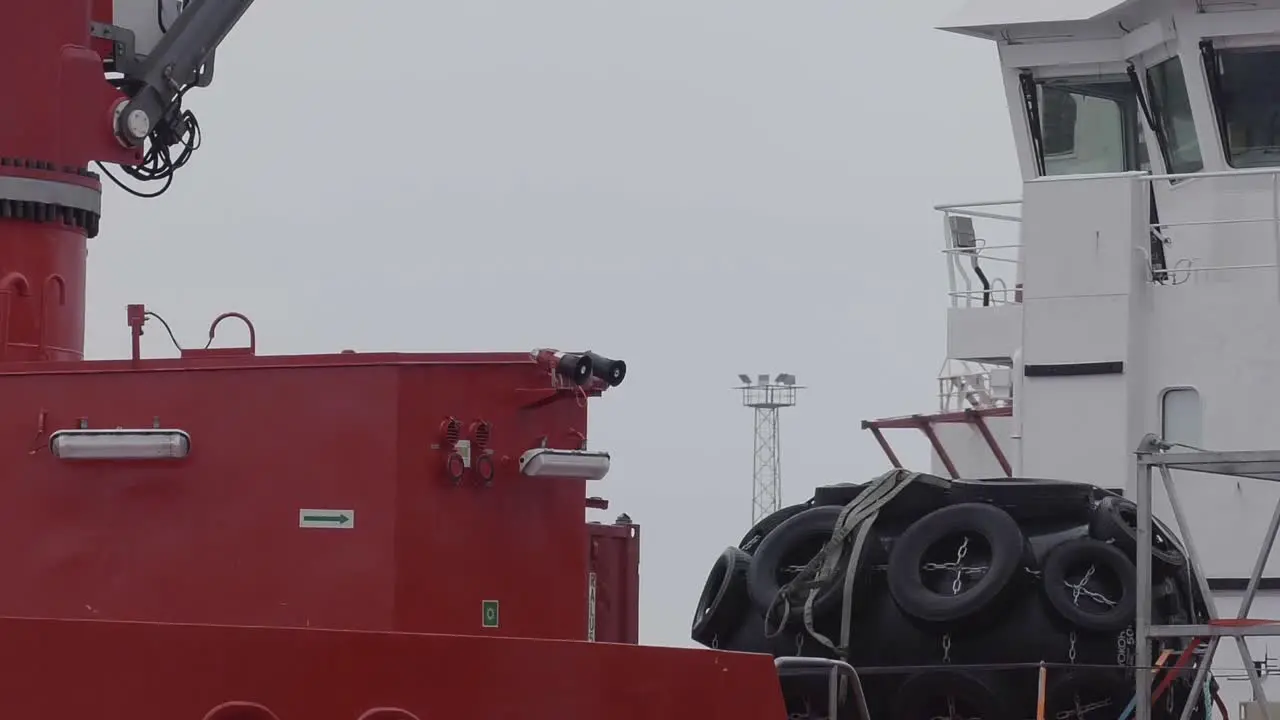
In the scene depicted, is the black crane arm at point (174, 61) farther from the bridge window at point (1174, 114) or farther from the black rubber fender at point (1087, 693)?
the bridge window at point (1174, 114)

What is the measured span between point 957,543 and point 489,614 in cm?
291

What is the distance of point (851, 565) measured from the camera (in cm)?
1081

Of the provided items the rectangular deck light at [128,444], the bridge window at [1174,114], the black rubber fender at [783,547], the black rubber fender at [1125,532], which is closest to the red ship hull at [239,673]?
the rectangular deck light at [128,444]

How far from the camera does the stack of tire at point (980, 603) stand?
10.5 metres

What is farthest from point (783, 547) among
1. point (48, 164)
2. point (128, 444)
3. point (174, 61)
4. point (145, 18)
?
point (145, 18)

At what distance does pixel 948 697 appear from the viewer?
1055 cm

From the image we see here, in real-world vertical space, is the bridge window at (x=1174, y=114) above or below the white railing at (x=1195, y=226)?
above

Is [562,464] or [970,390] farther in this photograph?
[970,390]

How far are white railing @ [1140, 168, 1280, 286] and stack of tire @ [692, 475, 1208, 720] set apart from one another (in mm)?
3665

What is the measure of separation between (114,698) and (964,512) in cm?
452

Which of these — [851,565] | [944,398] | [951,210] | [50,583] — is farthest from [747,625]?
[944,398]

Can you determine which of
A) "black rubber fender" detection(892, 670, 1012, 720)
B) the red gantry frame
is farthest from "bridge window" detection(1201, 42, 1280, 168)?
"black rubber fender" detection(892, 670, 1012, 720)

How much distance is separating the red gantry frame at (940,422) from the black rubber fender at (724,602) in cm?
661

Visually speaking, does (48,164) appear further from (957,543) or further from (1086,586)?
(1086,586)
